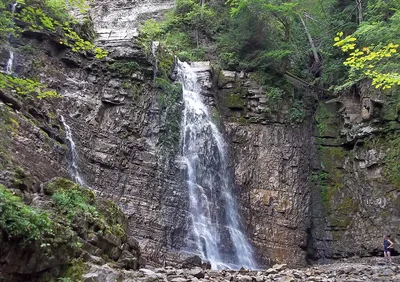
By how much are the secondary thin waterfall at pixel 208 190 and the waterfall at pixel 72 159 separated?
4.63 meters

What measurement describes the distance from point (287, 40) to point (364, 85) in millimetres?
5362

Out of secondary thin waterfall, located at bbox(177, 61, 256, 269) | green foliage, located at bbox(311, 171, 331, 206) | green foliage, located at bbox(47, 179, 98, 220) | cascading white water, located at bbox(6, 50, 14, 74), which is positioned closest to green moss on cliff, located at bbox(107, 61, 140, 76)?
secondary thin waterfall, located at bbox(177, 61, 256, 269)

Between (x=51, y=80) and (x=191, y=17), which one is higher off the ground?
(x=191, y=17)

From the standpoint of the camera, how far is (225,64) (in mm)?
21016

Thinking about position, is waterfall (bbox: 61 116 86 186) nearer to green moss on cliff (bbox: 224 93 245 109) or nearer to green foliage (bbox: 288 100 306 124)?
green moss on cliff (bbox: 224 93 245 109)

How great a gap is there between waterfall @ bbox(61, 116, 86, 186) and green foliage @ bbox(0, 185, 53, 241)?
7.56m

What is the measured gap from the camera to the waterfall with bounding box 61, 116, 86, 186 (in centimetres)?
1307

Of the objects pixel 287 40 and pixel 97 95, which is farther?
pixel 287 40

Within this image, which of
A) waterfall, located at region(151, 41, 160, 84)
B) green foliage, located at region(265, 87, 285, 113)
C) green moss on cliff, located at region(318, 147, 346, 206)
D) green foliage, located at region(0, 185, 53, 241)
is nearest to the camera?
green foliage, located at region(0, 185, 53, 241)

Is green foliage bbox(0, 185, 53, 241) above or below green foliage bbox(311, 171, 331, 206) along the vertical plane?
below

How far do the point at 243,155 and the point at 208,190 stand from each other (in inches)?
125

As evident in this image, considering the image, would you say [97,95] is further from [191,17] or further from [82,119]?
[191,17]

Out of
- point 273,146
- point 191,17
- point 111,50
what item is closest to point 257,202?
point 273,146

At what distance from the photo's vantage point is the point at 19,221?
509 cm
